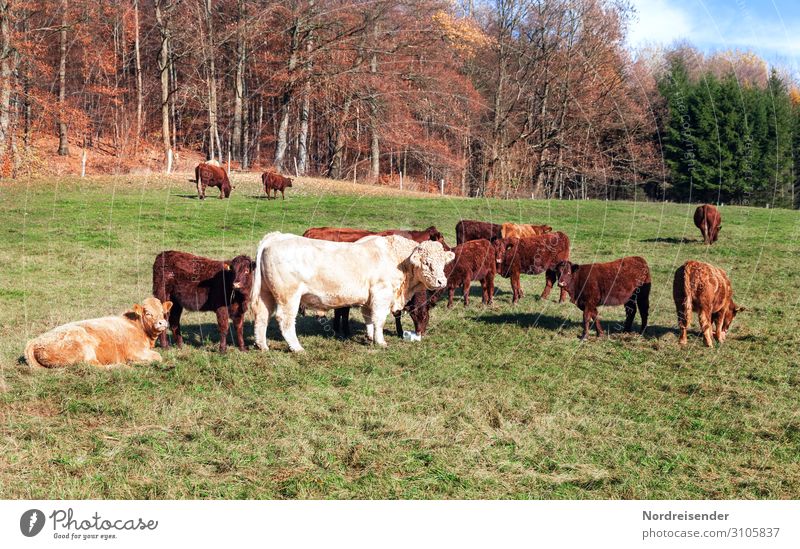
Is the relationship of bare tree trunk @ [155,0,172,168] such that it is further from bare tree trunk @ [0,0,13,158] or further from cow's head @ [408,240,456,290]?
cow's head @ [408,240,456,290]

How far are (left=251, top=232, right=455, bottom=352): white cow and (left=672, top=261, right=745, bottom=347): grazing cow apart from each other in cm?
365

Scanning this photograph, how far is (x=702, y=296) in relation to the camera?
11078 millimetres

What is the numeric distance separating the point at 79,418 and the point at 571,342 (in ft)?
23.1

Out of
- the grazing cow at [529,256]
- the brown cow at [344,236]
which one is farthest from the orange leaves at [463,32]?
the brown cow at [344,236]

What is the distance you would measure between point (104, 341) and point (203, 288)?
1640 millimetres

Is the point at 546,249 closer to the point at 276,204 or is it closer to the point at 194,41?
the point at 276,204

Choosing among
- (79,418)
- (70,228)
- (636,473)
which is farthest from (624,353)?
(70,228)

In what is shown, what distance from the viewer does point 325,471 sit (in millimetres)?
6375

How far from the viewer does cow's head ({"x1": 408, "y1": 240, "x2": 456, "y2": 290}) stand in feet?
35.0

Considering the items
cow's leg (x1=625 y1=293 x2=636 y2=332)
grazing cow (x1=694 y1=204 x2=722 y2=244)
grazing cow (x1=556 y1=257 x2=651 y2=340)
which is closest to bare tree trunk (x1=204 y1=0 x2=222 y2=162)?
grazing cow (x1=556 y1=257 x2=651 y2=340)

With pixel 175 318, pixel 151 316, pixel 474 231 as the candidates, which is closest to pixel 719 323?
pixel 474 231

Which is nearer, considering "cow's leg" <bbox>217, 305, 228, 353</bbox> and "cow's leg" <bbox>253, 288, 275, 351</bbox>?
"cow's leg" <bbox>217, 305, 228, 353</bbox>

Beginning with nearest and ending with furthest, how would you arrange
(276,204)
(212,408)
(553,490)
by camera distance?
(553,490)
(212,408)
(276,204)

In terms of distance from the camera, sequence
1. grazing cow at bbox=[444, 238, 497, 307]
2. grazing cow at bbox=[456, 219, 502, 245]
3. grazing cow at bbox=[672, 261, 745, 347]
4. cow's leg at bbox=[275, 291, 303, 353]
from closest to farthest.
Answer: cow's leg at bbox=[275, 291, 303, 353], grazing cow at bbox=[672, 261, 745, 347], grazing cow at bbox=[444, 238, 497, 307], grazing cow at bbox=[456, 219, 502, 245]
